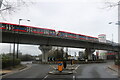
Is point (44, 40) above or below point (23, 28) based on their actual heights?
below

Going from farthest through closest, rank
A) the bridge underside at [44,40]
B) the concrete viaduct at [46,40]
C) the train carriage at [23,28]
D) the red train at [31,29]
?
1. the bridge underside at [44,40]
2. the concrete viaduct at [46,40]
3. the red train at [31,29]
4. the train carriage at [23,28]

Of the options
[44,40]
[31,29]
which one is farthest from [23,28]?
[44,40]

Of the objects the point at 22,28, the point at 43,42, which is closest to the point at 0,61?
the point at 22,28

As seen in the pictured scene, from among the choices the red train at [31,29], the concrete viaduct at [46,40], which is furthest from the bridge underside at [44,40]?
the red train at [31,29]

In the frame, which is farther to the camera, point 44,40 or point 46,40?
point 46,40

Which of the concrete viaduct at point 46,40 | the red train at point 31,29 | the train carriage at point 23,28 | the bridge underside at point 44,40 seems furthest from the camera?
the bridge underside at point 44,40

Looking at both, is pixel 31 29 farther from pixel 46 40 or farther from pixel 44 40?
pixel 46 40

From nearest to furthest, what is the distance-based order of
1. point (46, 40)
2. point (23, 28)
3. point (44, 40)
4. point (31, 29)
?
point (23, 28) → point (31, 29) → point (44, 40) → point (46, 40)

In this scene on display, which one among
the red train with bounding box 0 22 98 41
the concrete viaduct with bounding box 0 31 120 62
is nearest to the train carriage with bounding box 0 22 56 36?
the red train with bounding box 0 22 98 41

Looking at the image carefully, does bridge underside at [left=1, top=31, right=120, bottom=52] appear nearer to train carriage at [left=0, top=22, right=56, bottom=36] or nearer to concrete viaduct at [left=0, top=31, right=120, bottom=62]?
concrete viaduct at [left=0, top=31, right=120, bottom=62]

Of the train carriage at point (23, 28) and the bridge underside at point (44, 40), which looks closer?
the train carriage at point (23, 28)

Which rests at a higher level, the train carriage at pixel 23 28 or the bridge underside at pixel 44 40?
the train carriage at pixel 23 28

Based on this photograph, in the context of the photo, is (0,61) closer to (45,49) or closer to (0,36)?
(0,36)

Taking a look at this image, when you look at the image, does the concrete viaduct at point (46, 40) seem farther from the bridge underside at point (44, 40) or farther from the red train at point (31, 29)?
the red train at point (31, 29)
